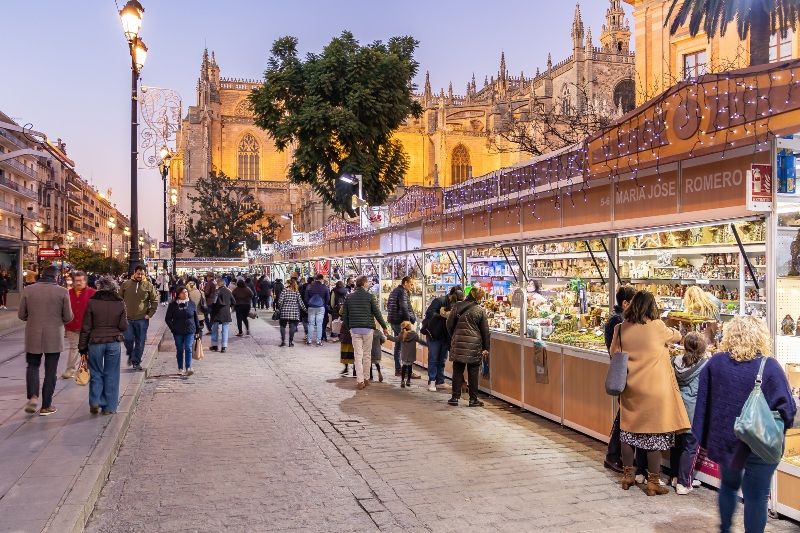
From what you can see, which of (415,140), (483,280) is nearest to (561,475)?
(483,280)

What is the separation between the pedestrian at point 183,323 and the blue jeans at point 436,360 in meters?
4.28

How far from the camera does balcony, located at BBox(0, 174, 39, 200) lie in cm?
6049

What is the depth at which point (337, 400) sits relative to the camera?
958 centimetres

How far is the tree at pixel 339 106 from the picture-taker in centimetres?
2780

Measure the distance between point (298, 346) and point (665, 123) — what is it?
40.1ft

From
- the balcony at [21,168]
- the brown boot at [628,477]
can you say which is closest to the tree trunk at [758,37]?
the brown boot at [628,477]

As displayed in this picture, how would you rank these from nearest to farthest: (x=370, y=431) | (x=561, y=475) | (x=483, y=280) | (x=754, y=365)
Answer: (x=754, y=365) → (x=561, y=475) → (x=370, y=431) → (x=483, y=280)

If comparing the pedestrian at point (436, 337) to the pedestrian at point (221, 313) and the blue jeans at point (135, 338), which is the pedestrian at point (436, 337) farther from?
the pedestrian at point (221, 313)

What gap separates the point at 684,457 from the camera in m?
5.46

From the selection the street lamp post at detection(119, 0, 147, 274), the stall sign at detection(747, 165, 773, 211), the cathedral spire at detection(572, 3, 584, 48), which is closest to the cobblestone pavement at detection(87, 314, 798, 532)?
the stall sign at detection(747, 165, 773, 211)

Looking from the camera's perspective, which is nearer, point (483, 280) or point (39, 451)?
point (39, 451)

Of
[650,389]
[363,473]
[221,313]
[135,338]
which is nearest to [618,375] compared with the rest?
[650,389]

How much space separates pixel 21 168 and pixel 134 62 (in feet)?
204

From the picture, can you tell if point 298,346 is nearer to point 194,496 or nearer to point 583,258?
point 583,258
